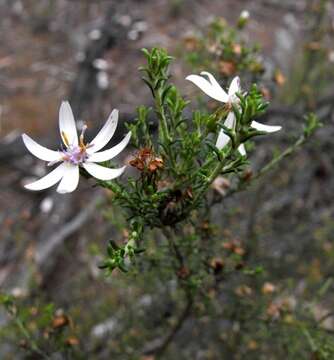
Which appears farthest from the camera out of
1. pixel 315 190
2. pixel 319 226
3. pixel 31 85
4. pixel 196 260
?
pixel 31 85

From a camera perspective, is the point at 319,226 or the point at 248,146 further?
the point at 319,226

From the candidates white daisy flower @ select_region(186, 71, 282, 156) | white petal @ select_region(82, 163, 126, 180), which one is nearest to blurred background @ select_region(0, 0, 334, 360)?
white daisy flower @ select_region(186, 71, 282, 156)

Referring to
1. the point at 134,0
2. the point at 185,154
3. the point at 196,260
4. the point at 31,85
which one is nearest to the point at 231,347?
the point at 196,260

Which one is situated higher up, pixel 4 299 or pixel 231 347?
pixel 4 299

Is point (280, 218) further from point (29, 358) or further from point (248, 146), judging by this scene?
point (248, 146)

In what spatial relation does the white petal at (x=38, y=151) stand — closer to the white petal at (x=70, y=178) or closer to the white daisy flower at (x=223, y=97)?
the white petal at (x=70, y=178)

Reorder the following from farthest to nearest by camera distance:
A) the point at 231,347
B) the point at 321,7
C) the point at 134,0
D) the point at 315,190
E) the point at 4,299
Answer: the point at 134,0 < the point at 315,190 < the point at 321,7 < the point at 231,347 < the point at 4,299
